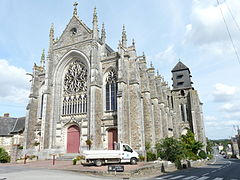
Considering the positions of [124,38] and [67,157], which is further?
[124,38]

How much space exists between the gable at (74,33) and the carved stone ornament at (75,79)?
3056mm

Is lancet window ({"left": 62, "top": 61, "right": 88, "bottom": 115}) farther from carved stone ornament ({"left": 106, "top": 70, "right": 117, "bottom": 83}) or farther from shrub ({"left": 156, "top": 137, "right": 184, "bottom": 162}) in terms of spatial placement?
shrub ({"left": 156, "top": 137, "right": 184, "bottom": 162})

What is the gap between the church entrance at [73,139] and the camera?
22906mm

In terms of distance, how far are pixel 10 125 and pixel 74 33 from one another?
18684 mm

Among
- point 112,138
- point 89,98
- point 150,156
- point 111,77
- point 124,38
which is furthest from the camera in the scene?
point 124,38

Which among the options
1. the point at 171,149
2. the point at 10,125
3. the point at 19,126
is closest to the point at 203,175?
the point at 171,149

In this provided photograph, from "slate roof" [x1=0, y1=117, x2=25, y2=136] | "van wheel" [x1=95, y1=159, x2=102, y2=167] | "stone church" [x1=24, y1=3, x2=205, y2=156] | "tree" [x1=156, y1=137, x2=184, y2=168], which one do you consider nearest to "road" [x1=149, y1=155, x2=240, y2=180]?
"tree" [x1=156, y1=137, x2=184, y2=168]

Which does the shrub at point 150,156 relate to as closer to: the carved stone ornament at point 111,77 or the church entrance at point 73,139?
the church entrance at point 73,139

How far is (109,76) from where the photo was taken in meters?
23.8

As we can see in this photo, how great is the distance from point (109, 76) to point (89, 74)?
2.40 metres

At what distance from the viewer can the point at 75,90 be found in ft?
81.3

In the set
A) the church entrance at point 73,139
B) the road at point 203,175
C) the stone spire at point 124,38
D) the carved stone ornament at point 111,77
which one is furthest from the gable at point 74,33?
the road at point 203,175

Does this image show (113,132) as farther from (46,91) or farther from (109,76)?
(46,91)

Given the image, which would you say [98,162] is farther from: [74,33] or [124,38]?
[74,33]
